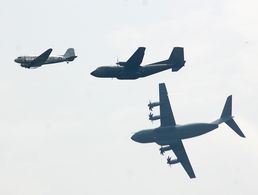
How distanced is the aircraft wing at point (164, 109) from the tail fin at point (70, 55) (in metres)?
20.7

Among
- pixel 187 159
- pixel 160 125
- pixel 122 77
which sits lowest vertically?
pixel 187 159

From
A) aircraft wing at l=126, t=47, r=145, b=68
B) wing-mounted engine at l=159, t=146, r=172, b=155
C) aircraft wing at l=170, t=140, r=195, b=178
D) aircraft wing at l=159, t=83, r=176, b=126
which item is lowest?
aircraft wing at l=170, t=140, r=195, b=178

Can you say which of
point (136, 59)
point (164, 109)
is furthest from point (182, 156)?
point (136, 59)

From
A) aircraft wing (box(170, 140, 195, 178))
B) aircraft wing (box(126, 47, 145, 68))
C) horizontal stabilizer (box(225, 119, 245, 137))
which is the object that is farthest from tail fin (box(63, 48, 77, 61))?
horizontal stabilizer (box(225, 119, 245, 137))

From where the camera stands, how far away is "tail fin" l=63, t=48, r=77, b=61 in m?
138

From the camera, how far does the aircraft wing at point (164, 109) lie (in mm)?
149750

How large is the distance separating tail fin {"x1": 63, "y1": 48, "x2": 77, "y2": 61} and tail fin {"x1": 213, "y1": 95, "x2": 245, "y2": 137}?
3566 centimetres

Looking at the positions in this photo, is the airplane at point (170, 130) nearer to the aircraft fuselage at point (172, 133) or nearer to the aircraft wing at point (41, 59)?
the aircraft fuselage at point (172, 133)

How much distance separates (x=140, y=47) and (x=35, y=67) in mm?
19487

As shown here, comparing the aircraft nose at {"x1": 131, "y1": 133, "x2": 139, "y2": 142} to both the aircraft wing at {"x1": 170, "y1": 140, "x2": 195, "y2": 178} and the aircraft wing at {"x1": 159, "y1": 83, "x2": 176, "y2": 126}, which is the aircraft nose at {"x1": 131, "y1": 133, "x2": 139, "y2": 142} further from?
the aircraft wing at {"x1": 170, "y1": 140, "x2": 195, "y2": 178}

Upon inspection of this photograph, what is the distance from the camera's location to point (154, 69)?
136875 mm

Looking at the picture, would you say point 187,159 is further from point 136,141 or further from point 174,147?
point 136,141

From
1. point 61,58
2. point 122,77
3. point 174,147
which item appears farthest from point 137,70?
point 174,147

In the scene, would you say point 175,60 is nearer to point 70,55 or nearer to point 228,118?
point 70,55
